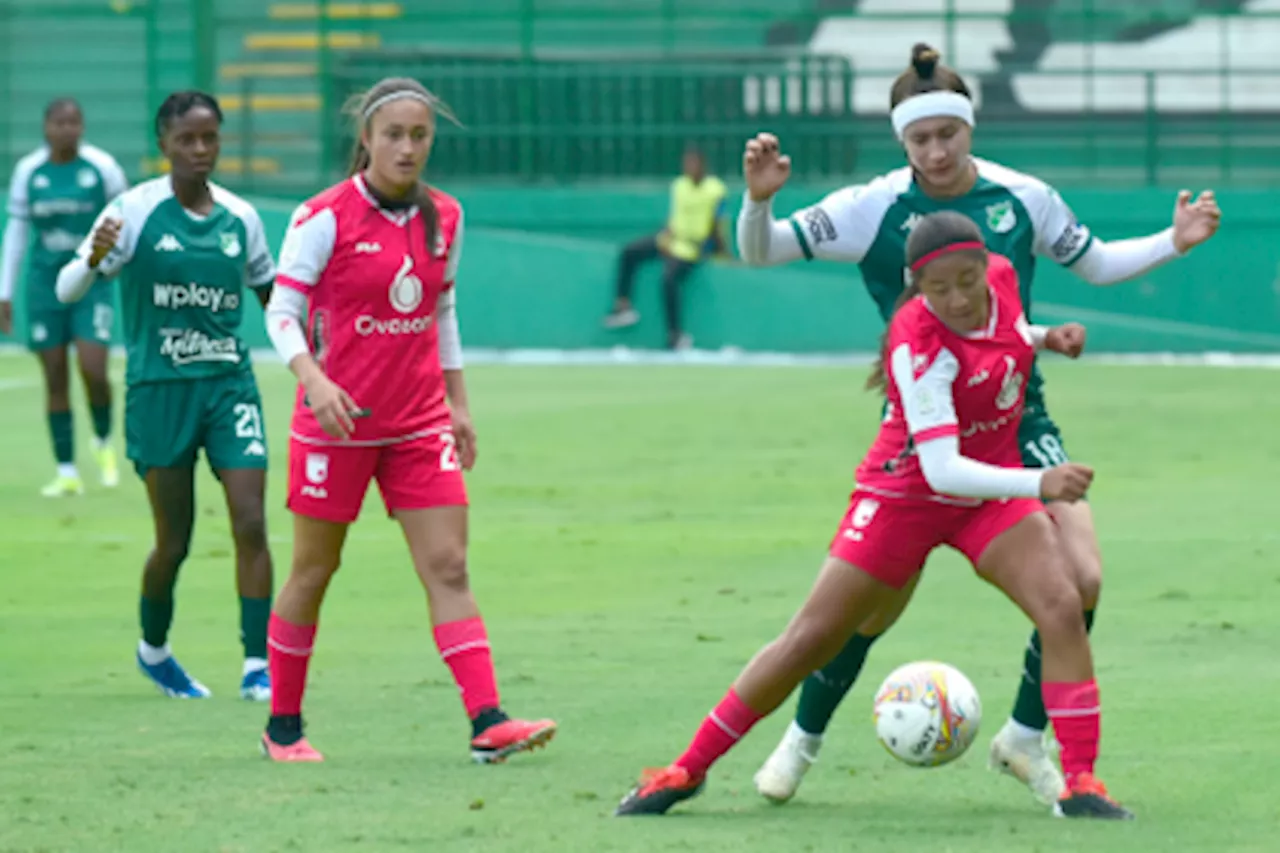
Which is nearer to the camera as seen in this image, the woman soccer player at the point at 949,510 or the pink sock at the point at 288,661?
the woman soccer player at the point at 949,510

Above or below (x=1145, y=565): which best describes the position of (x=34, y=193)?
above

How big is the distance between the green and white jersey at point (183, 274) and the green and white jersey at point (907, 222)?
2643 millimetres

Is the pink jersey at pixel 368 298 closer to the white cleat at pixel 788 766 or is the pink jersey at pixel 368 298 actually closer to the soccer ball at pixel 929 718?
the white cleat at pixel 788 766

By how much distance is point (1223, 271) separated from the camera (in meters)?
29.3

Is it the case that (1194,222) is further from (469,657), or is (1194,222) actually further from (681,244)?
(681,244)

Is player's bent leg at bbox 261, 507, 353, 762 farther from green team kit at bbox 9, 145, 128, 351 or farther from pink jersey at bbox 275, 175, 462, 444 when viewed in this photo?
green team kit at bbox 9, 145, 128, 351

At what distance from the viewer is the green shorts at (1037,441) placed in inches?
271

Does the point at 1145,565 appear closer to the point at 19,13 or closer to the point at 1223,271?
the point at 1223,271

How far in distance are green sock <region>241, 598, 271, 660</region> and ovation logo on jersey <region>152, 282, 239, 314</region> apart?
112 centimetres

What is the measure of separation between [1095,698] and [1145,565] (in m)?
5.77

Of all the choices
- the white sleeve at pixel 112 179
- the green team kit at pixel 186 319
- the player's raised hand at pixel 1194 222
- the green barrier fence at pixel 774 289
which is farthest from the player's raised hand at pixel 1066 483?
the green barrier fence at pixel 774 289

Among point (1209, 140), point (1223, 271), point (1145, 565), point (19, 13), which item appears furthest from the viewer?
point (19, 13)

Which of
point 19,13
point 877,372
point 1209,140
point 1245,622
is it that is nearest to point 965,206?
point 877,372

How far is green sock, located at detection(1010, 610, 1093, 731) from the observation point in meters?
6.80
